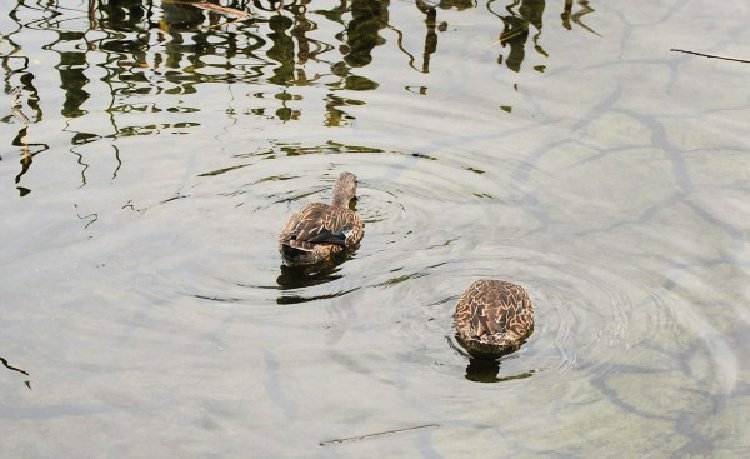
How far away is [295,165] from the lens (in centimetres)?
971

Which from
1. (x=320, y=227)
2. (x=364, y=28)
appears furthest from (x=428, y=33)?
(x=320, y=227)

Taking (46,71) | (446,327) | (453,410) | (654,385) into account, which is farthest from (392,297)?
(46,71)

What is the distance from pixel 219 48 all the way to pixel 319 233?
12.2 ft

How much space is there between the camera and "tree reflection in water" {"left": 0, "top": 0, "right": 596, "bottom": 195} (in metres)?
10.4

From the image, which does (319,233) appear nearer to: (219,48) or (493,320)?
(493,320)

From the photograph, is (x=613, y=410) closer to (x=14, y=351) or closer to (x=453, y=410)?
(x=453, y=410)

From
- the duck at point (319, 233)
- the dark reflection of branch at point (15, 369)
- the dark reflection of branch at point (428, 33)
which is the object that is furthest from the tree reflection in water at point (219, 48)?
the dark reflection of branch at point (15, 369)

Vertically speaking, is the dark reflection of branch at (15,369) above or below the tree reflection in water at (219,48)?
below

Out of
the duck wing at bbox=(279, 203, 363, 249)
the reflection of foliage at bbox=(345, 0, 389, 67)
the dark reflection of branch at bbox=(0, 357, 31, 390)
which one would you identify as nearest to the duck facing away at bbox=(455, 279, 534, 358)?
the duck wing at bbox=(279, 203, 363, 249)

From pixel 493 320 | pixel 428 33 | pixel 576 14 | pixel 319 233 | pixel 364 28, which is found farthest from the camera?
pixel 576 14

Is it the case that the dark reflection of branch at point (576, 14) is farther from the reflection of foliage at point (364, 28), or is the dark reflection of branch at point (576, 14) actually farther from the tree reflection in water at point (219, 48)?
the reflection of foliage at point (364, 28)

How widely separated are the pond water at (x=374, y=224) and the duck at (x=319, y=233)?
0.46ft

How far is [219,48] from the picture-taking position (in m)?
11.5

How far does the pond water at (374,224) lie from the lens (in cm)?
662
